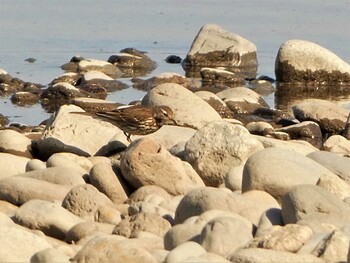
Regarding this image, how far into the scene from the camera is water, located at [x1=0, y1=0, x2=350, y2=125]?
76.4 feet

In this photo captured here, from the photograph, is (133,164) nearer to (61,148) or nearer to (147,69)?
(61,148)

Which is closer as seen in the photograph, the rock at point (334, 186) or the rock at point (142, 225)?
the rock at point (142, 225)

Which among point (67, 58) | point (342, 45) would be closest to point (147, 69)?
point (67, 58)

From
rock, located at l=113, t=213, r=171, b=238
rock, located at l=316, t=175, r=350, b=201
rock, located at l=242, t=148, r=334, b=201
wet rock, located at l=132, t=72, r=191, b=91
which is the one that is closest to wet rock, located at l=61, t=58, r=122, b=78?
wet rock, located at l=132, t=72, r=191, b=91

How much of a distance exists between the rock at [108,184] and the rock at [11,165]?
3.33ft

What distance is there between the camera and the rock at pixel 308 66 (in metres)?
20.8

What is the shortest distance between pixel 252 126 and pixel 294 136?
609 mm

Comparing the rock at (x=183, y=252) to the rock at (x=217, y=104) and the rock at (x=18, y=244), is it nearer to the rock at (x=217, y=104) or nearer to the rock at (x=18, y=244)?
the rock at (x=18, y=244)

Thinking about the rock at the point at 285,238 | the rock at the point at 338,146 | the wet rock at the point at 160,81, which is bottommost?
the wet rock at the point at 160,81

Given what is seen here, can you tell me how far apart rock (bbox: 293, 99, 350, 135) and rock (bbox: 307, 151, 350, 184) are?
542cm

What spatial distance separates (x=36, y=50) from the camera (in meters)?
23.9

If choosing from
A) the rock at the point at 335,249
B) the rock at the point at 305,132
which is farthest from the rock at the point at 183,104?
the rock at the point at 335,249

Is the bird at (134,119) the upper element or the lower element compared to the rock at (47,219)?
lower

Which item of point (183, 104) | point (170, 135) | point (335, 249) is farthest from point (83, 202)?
point (183, 104)
